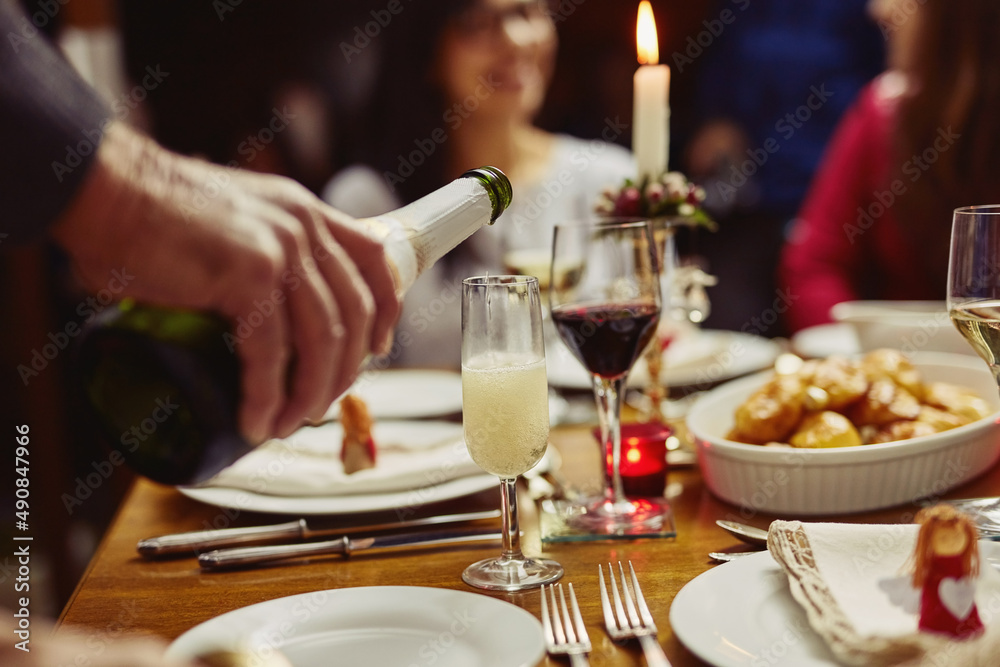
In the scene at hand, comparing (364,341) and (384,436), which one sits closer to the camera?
(364,341)

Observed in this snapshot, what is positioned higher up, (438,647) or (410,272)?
(410,272)

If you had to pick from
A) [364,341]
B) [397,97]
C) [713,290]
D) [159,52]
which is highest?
[159,52]

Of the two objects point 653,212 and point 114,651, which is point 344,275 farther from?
point 653,212

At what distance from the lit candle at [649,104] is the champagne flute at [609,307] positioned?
0.26 m

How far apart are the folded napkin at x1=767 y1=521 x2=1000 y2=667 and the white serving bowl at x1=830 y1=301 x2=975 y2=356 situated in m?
0.66

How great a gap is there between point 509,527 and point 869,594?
1.08ft

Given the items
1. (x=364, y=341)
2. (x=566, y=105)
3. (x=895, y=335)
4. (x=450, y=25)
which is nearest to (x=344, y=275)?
(x=364, y=341)

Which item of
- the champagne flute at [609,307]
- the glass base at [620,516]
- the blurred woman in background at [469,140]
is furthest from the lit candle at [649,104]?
the blurred woman in background at [469,140]

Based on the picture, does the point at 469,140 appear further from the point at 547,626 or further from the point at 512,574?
the point at 547,626

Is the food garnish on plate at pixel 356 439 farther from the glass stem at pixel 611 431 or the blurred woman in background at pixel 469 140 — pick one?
the blurred woman in background at pixel 469 140

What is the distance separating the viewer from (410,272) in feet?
2.32

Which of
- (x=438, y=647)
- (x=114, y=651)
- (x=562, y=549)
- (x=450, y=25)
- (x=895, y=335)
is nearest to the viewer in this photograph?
(x=114, y=651)

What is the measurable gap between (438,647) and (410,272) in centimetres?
29

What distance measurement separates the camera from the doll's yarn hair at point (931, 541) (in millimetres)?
600
